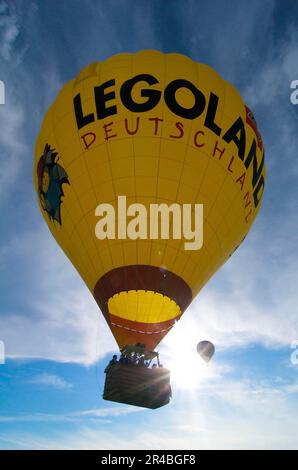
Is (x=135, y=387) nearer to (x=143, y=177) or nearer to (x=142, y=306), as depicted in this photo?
(x=142, y=306)

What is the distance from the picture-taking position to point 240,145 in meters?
13.8

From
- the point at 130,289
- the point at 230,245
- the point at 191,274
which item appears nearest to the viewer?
the point at 130,289

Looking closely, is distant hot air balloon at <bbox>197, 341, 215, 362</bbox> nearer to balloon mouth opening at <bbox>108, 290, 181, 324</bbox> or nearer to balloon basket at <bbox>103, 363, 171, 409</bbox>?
balloon mouth opening at <bbox>108, 290, 181, 324</bbox>

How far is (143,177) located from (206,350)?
532 cm

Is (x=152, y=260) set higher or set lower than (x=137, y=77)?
lower

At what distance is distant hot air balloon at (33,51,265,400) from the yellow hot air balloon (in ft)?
0.10

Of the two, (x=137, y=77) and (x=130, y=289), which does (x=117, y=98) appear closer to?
(x=137, y=77)

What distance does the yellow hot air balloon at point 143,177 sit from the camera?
40.8 feet

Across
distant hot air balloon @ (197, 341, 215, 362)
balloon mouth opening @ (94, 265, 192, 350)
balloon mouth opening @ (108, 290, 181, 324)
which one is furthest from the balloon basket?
distant hot air balloon @ (197, 341, 215, 362)

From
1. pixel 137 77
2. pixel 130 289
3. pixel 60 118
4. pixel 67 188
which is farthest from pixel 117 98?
pixel 130 289

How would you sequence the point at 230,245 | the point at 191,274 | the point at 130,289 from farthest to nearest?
the point at 230,245 → the point at 191,274 → the point at 130,289

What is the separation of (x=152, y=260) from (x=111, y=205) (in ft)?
6.44

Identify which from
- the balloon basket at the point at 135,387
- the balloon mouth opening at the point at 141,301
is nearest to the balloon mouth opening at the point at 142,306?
the balloon mouth opening at the point at 141,301

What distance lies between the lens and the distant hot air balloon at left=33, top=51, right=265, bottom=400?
40.8ft
